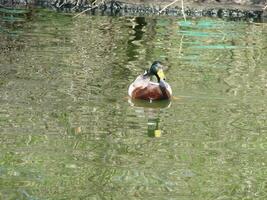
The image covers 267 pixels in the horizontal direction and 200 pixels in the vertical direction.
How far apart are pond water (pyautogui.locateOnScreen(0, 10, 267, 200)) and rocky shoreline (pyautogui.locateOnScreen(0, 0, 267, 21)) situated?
2286mm

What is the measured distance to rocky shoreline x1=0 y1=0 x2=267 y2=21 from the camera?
18516 mm

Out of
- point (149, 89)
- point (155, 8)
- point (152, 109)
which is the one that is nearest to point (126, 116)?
point (152, 109)

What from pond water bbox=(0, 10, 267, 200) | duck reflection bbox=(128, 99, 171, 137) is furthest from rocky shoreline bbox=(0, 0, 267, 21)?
duck reflection bbox=(128, 99, 171, 137)

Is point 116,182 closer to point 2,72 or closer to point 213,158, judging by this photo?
point 213,158

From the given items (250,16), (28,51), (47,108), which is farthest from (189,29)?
(47,108)

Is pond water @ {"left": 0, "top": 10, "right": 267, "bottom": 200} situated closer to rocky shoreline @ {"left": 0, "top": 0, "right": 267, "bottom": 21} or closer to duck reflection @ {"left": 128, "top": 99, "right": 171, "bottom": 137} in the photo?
duck reflection @ {"left": 128, "top": 99, "right": 171, "bottom": 137}

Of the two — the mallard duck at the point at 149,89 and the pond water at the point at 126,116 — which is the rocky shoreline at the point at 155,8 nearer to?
the pond water at the point at 126,116

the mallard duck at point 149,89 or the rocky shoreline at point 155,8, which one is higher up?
the mallard duck at point 149,89

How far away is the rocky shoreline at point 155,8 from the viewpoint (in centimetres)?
1852

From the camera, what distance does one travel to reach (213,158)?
841 centimetres

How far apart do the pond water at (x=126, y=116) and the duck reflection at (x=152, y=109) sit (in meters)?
0.02

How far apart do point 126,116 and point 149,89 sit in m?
1.21

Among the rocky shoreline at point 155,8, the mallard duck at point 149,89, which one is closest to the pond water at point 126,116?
the mallard duck at point 149,89

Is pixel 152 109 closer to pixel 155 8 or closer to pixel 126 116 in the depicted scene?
pixel 126 116
